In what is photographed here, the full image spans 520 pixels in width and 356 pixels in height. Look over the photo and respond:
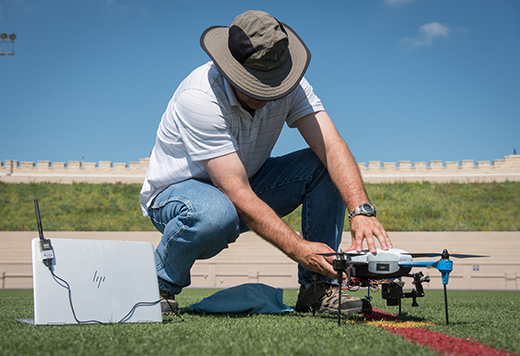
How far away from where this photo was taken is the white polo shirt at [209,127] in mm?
2125

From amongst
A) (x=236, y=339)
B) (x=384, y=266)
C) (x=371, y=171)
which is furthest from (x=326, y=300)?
(x=371, y=171)

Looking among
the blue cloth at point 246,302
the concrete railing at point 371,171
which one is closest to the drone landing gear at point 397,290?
the blue cloth at point 246,302

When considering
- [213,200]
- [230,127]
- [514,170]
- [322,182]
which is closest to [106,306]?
[213,200]

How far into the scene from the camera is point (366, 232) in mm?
1865

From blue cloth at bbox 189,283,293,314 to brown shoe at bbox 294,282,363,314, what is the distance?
11 centimetres

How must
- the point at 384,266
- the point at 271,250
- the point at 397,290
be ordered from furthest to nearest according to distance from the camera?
1. the point at 271,250
2. the point at 397,290
3. the point at 384,266

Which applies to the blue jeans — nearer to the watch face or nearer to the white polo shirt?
the white polo shirt

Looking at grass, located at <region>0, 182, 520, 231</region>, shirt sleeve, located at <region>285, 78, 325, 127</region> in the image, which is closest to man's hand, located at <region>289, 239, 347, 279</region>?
shirt sleeve, located at <region>285, 78, 325, 127</region>

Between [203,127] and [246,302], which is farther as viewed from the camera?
[246,302]

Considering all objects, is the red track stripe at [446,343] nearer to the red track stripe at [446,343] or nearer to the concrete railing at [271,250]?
the red track stripe at [446,343]

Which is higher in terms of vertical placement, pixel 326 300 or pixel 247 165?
pixel 247 165

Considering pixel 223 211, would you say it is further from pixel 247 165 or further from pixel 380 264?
pixel 380 264

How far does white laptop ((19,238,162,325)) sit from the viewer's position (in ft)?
5.14

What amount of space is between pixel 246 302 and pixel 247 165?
84 cm
